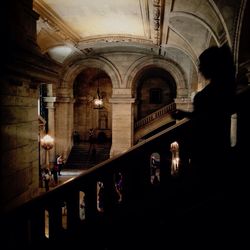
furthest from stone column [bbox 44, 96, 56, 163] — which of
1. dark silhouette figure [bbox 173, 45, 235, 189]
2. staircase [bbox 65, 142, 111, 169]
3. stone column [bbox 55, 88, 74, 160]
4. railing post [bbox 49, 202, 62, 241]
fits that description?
dark silhouette figure [bbox 173, 45, 235, 189]

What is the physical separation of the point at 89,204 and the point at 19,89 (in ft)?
6.62

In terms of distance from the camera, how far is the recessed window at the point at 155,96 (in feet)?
77.0

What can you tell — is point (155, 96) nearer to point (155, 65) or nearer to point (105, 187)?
point (155, 65)

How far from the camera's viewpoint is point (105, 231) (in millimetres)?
2768

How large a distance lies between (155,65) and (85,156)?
7584 millimetres

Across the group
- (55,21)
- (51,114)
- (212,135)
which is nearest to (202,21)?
(55,21)

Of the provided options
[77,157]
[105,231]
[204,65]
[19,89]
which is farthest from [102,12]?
[77,157]

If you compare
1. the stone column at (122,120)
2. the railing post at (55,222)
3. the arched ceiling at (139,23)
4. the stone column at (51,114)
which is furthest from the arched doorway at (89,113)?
the railing post at (55,222)

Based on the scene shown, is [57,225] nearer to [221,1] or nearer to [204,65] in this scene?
[204,65]

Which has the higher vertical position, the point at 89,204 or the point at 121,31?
the point at 121,31

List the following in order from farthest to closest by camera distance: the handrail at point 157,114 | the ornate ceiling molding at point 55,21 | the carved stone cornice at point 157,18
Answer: the handrail at point 157,114 < the ornate ceiling molding at point 55,21 < the carved stone cornice at point 157,18

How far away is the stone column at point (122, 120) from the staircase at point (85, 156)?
1555mm

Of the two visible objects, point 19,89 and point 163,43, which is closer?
point 19,89

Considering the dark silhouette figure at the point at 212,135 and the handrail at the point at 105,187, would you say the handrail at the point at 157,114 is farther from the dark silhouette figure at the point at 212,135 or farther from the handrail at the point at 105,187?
the handrail at the point at 105,187
